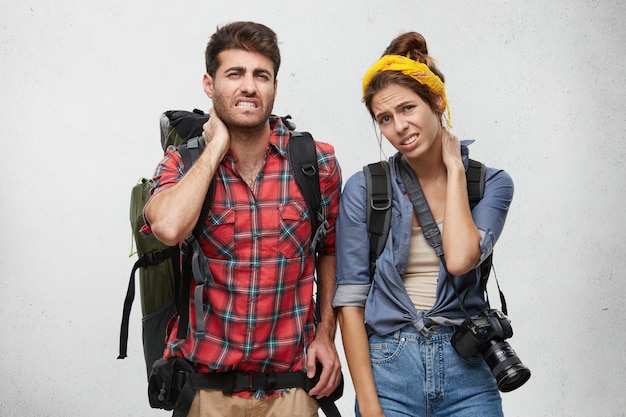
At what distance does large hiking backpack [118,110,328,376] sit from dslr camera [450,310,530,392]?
0.48 m

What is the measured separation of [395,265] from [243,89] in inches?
23.6

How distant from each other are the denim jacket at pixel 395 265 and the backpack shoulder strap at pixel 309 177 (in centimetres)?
7

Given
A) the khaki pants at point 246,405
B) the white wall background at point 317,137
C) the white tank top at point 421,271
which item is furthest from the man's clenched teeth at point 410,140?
the white wall background at point 317,137

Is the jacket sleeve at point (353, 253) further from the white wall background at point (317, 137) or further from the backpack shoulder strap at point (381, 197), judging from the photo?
the white wall background at point (317, 137)

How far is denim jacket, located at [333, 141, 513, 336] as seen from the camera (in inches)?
79.2

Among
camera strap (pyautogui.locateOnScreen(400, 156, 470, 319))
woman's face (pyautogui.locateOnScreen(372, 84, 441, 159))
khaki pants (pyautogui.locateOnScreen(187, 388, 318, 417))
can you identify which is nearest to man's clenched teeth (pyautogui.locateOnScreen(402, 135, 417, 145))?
woman's face (pyautogui.locateOnScreen(372, 84, 441, 159))

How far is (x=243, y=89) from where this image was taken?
210 cm

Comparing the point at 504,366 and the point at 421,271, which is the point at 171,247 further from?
the point at 504,366

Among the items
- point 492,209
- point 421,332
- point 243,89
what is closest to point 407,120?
point 492,209

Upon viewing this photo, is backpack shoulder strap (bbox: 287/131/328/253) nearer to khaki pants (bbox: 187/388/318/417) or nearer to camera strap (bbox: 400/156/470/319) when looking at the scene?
camera strap (bbox: 400/156/470/319)

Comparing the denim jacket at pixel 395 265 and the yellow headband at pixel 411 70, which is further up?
the yellow headband at pixel 411 70

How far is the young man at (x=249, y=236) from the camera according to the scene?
2076 mm

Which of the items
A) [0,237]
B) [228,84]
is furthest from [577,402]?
[0,237]

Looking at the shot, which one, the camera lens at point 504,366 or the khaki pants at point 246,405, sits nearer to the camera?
the camera lens at point 504,366
